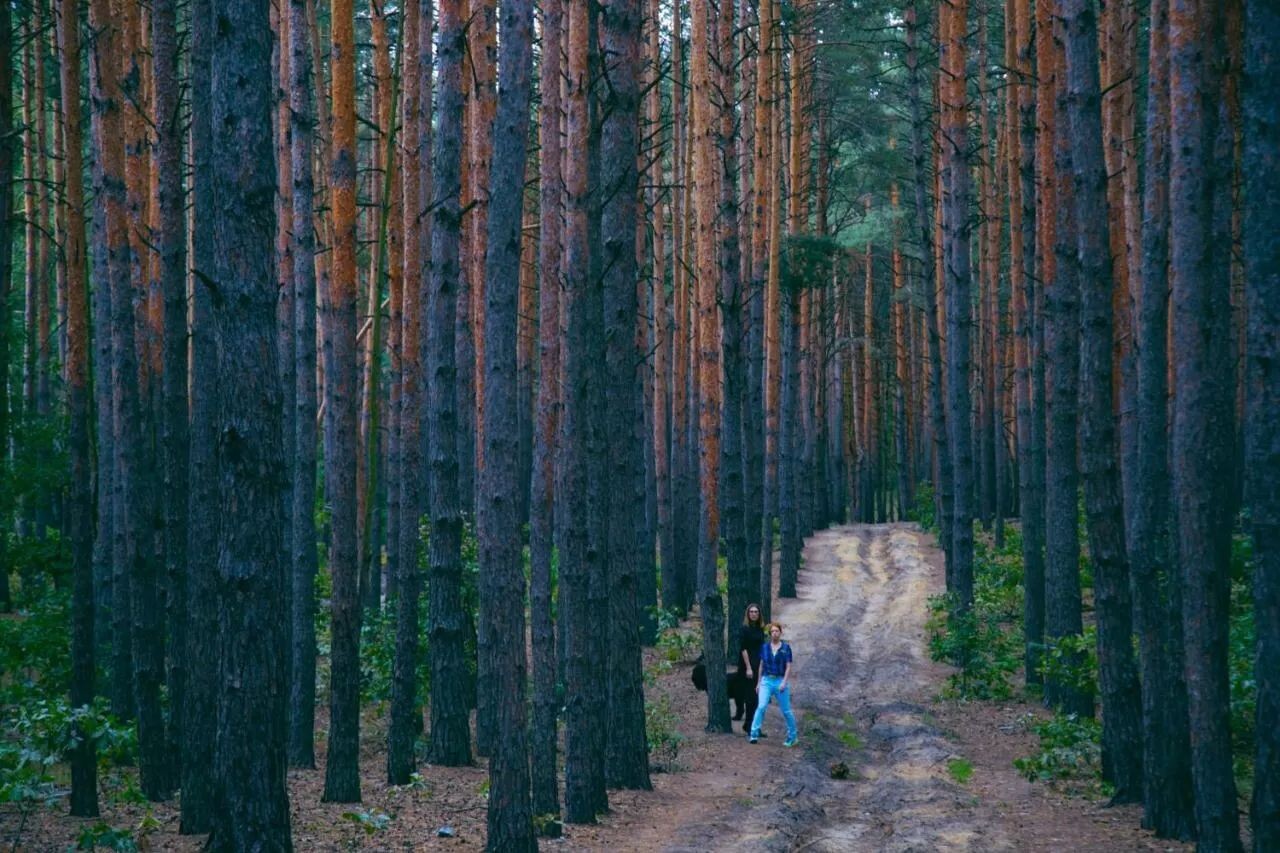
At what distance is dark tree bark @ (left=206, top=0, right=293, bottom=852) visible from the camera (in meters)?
6.29

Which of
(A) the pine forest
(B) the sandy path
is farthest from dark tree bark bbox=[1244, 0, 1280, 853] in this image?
(B) the sandy path

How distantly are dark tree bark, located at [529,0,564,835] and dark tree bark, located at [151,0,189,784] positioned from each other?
3.04 metres

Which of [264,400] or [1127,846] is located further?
[1127,846]

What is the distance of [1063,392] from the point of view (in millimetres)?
12414

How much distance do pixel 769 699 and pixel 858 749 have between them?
128 cm

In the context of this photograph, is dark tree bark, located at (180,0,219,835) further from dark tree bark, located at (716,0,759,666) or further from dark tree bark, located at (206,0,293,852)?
dark tree bark, located at (716,0,759,666)

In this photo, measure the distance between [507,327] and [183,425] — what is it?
366cm

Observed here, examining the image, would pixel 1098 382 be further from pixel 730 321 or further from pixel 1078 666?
pixel 730 321

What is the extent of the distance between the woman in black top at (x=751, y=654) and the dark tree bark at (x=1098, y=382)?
19.0 ft

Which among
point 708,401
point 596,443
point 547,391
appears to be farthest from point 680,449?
point 596,443

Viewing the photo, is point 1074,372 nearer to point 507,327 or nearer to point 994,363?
point 507,327

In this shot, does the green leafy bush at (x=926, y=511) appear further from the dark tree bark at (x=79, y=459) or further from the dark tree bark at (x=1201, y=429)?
the dark tree bark at (x=79, y=459)

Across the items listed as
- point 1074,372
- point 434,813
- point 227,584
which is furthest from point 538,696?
point 1074,372

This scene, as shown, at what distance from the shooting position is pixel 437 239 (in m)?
11.1
